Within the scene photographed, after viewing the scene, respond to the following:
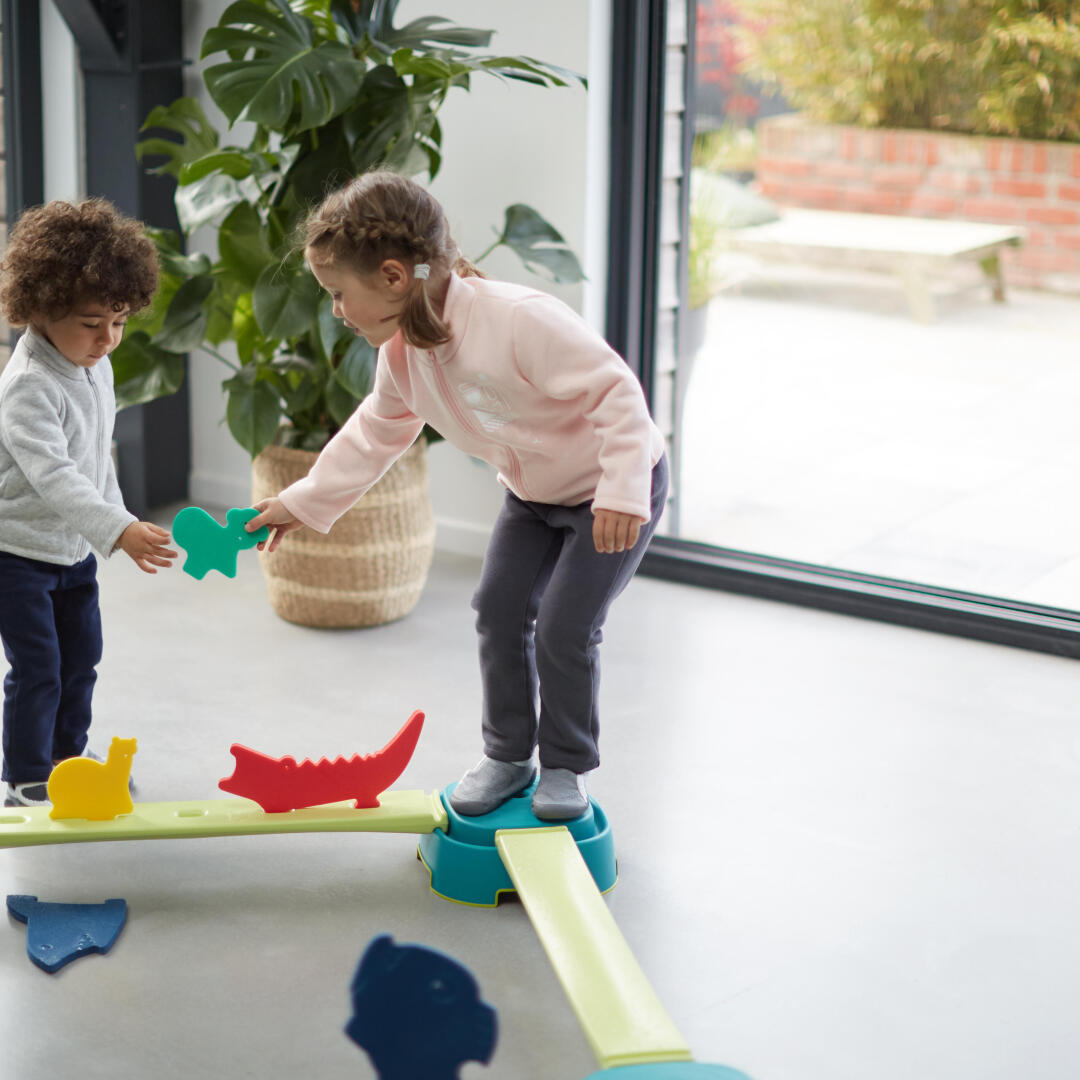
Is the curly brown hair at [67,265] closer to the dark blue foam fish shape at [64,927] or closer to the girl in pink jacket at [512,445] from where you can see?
the girl in pink jacket at [512,445]

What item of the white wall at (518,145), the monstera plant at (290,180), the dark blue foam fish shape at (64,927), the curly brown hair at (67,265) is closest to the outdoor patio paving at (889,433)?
the white wall at (518,145)

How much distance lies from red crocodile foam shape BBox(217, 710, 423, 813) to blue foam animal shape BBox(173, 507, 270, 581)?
0.24 metres

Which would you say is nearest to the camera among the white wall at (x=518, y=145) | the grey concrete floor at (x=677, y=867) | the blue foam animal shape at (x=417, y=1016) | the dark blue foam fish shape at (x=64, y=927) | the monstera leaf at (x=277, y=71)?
the blue foam animal shape at (x=417, y=1016)

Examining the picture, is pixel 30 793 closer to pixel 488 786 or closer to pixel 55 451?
pixel 55 451

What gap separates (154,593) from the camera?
Result: 2939 millimetres

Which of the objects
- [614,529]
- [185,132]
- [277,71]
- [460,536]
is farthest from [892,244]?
[614,529]

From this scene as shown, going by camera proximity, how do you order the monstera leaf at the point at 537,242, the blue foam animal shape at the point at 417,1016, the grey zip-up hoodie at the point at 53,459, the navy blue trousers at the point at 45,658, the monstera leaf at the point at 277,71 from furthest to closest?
1. the monstera leaf at the point at 537,242
2. the monstera leaf at the point at 277,71
3. the navy blue trousers at the point at 45,658
4. the grey zip-up hoodie at the point at 53,459
5. the blue foam animal shape at the point at 417,1016

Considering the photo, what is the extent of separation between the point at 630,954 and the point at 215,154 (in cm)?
162

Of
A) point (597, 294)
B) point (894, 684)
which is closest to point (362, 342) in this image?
point (597, 294)

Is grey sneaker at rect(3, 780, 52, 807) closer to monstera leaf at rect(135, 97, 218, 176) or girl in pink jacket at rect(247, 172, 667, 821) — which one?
girl in pink jacket at rect(247, 172, 667, 821)

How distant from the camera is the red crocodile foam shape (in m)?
1.75

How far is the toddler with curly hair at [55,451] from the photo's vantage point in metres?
1.74

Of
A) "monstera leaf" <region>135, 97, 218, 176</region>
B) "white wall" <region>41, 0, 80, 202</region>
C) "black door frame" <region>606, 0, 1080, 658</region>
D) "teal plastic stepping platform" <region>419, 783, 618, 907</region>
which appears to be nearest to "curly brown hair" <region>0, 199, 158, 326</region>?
"teal plastic stepping platform" <region>419, 783, 618, 907</region>

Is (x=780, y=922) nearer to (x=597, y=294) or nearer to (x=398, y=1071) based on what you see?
(x=398, y=1071)
